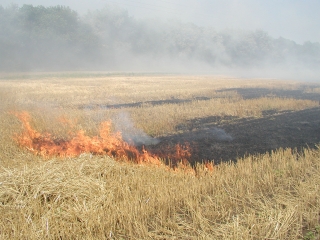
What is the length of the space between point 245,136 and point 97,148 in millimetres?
4810

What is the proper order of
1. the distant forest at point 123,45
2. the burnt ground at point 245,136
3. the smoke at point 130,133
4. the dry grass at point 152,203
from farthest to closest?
1. the distant forest at point 123,45
2. the smoke at point 130,133
3. the burnt ground at point 245,136
4. the dry grass at point 152,203

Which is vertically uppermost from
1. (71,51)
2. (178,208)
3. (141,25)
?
(141,25)

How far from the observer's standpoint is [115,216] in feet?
12.7

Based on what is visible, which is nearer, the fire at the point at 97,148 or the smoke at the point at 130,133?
the fire at the point at 97,148

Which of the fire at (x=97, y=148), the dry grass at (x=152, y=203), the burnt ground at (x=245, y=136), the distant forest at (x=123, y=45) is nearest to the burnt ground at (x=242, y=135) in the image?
the burnt ground at (x=245, y=136)

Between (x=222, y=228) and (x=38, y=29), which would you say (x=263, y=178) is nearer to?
(x=222, y=228)

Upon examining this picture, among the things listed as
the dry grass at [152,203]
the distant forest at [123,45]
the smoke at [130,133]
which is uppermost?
the distant forest at [123,45]

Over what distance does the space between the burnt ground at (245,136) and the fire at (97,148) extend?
52 cm

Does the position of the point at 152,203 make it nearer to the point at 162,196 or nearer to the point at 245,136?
the point at 162,196

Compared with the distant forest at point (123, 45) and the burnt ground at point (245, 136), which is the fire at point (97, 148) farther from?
the distant forest at point (123, 45)

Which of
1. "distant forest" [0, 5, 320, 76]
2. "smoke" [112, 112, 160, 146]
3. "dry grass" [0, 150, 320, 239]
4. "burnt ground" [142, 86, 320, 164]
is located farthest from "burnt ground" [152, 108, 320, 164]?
"distant forest" [0, 5, 320, 76]

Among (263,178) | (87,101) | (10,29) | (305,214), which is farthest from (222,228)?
(10,29)

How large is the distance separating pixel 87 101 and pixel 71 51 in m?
35.2

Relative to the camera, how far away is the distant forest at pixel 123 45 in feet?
126
